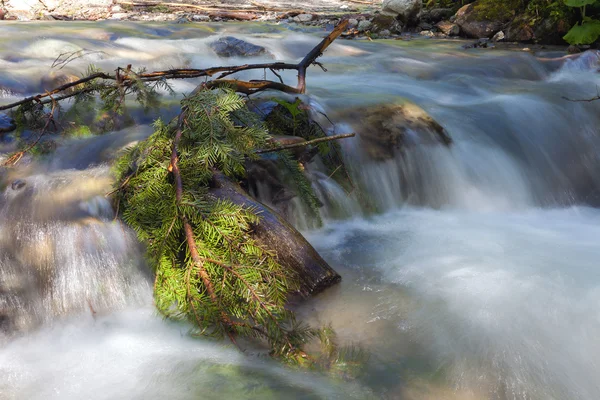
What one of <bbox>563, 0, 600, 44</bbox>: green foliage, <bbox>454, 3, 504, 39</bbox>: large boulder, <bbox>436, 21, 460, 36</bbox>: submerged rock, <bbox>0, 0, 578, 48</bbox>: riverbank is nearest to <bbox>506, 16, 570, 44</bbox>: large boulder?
<bbox>0, 0, 578, 48</bbox>: riverbank

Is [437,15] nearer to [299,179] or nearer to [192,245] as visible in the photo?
[299,179]

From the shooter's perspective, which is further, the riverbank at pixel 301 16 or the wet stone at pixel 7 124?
the riverbank at pixel 301 16

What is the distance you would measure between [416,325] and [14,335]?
184 cm

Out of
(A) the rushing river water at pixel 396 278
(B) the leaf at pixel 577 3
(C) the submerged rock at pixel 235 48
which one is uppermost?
(B) the leaf at pixel 577 3

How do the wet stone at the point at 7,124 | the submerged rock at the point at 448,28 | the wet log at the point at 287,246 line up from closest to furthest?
1. the wet log at the point at 287,246
2. the wet stone at the point at 7,124
3. the submerged rock at the point at 448,28

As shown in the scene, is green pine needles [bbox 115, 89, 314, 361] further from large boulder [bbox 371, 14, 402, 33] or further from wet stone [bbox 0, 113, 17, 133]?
large boulder [bbox 371, 14, 402, 33]

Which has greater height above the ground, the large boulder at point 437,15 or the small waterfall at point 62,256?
the large boulder at point 437,15

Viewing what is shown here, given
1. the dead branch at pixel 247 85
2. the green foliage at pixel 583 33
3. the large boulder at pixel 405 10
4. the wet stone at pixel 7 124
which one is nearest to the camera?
the dead branch at pixel 247 85

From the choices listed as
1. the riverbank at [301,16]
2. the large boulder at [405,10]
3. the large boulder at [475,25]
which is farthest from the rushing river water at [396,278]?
the large boulder at [405,10]

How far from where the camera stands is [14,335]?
2.50 m

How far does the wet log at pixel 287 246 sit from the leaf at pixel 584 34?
6991 mm

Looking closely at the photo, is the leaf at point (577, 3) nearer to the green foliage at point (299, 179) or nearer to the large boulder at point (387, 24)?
the large boulder at point (387, 24)

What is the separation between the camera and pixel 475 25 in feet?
32.6

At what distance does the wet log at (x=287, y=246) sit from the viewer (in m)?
2.58
